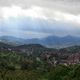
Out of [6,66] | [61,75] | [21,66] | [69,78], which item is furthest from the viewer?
[21,66]

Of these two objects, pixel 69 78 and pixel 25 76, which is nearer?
pixel 69 78

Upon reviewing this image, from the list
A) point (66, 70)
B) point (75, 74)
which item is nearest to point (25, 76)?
point (66, 70)

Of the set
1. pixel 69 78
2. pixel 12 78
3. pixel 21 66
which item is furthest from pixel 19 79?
pixel 21 66

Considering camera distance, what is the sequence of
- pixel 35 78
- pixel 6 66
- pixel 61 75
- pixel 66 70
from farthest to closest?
pixel 6 66, pixel 35 78, pixel 66 70, pixel 61 75

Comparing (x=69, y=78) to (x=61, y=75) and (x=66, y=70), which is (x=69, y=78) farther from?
(x=66, y=70)

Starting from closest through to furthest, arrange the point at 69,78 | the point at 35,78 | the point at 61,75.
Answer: the point at 69,78, the point at 61,75, the point at 35,78

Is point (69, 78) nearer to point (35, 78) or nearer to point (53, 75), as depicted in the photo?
point (53, 75)

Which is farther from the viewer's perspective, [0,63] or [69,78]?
[0,63]

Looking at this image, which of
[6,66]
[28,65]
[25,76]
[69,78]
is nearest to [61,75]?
[69,78]

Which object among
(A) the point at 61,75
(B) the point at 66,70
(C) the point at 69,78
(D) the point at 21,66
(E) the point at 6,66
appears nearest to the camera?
(C) the point at 69,78
